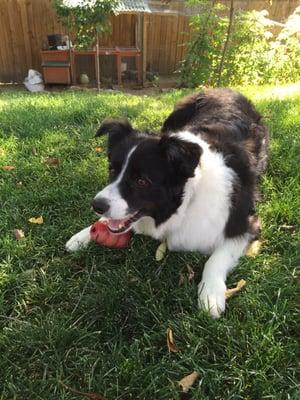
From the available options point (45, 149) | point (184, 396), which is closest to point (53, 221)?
point (45, 149)

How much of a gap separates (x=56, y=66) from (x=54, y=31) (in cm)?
126

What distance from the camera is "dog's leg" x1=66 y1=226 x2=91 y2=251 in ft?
9.82

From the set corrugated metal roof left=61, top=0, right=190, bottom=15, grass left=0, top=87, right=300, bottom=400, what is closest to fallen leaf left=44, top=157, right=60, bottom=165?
grass left=0, top=87, right=300, bottom=400

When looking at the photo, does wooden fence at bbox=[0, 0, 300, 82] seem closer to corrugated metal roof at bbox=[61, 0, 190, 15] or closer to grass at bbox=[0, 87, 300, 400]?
corrugated metal roof at bbox=[61, 0, 190, 15]

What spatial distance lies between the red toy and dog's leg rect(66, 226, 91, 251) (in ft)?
0.19

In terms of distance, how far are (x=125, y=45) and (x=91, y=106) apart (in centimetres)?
875

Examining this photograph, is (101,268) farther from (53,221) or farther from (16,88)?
(16,88)

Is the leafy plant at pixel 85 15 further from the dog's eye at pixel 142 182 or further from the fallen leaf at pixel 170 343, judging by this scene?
the fallen leaf at pixel 170 343

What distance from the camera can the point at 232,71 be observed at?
1088 cm

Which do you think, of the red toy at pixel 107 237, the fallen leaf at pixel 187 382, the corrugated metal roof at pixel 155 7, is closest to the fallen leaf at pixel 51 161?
the red toy at pixel 107 237

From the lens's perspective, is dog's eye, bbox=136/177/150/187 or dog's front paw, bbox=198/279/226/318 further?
dog's eye, bbox=136/177/150/187

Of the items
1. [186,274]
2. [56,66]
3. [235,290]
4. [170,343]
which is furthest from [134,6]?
[170,343]

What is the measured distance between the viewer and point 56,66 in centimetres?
1294

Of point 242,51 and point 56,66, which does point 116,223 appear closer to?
point 242,51
